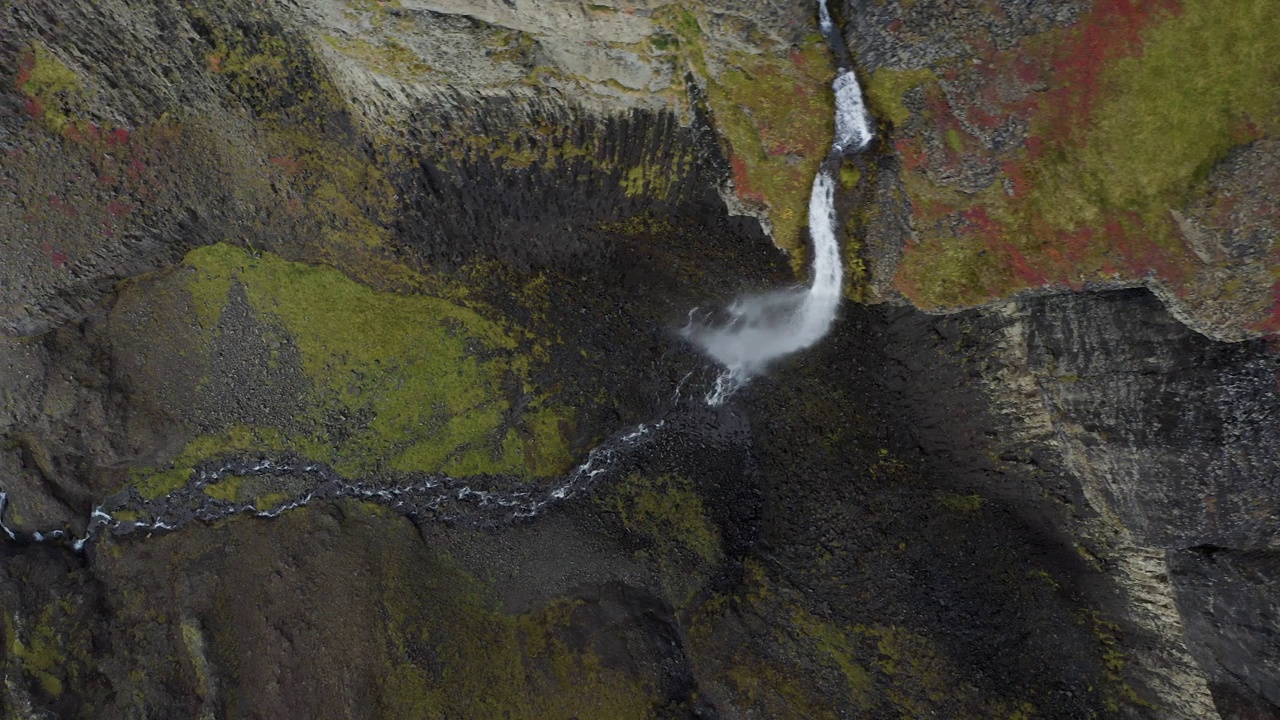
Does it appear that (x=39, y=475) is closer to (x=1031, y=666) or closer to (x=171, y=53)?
(x=171, y=53)

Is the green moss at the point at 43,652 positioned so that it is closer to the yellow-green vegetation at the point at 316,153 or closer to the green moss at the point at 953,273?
the yellow-green vegetation at the point at 316,153

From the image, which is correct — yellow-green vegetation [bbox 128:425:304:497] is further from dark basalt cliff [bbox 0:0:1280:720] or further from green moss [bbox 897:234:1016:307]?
green moss [bbox 897:234:1016:307]

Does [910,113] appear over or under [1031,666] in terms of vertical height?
over

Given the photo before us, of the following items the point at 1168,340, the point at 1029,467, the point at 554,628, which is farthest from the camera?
the point at 554,628

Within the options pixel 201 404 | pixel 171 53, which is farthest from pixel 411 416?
Result: pixel 171 53

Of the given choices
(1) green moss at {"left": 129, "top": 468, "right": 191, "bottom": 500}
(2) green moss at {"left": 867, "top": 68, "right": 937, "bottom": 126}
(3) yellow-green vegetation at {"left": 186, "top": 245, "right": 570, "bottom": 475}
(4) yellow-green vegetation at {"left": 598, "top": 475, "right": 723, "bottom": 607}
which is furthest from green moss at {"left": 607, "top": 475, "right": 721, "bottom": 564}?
(1) green moss at {"left": 129, "top": 468, "right": 191, "bottom": 500}

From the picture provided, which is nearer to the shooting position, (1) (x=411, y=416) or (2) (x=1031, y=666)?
(2) (x=1031, y=666)

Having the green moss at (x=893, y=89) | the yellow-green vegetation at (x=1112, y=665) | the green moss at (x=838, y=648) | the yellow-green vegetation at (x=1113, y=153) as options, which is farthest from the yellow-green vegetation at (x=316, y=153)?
the yellow-green vegetation at (x=1112, y=665)
